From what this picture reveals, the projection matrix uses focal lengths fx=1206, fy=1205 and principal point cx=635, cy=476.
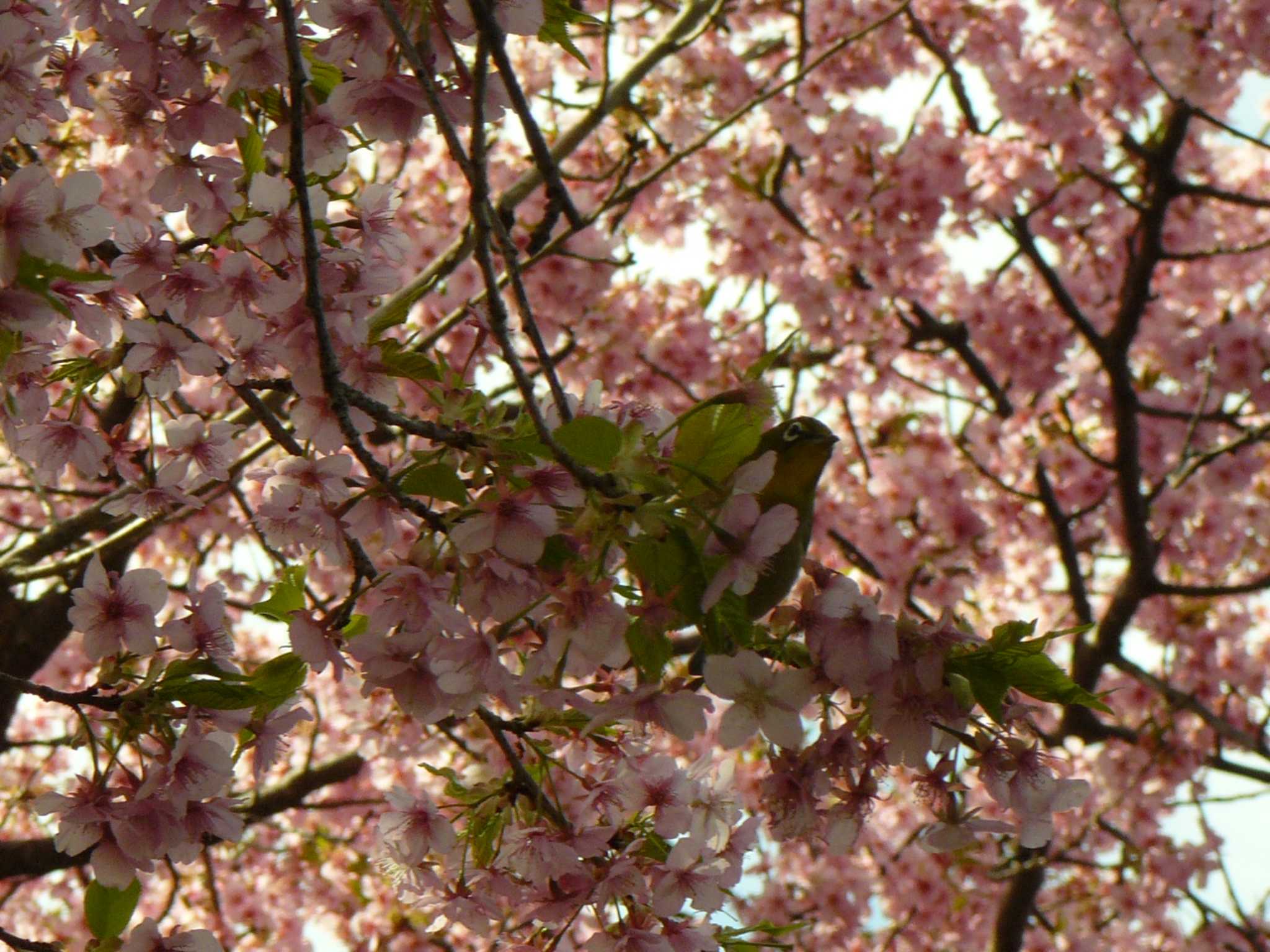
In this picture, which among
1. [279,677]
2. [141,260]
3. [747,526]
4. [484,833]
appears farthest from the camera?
[141,260]

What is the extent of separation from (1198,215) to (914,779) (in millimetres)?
6518

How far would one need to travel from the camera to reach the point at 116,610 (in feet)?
4.63

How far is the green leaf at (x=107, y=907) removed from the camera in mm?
1354

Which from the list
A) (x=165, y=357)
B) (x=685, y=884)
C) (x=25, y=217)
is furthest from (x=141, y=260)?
(x=685, y=884)

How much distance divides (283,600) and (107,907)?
406mm

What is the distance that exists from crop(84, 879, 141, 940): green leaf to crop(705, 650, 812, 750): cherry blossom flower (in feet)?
2.35

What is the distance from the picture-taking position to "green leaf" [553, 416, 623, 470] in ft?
3.54

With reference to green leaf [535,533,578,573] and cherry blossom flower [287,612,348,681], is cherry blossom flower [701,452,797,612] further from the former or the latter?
cherry blossom flower [287,612,348,681]

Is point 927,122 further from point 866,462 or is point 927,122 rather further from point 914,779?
point 914,779

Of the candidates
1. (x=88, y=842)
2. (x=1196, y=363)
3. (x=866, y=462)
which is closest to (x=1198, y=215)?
(x=1196, y=363)

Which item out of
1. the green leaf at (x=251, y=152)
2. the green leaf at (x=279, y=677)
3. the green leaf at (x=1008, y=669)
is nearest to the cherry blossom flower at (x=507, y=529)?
the green leaf at (x=279, y=677)

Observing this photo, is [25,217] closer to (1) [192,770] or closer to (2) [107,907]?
(1) [192,770]

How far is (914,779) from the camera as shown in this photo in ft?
4.12

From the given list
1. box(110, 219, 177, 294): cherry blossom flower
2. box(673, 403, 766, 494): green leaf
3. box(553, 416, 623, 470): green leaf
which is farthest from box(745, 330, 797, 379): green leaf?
box(110, 219, 177, 294): cherry blossom flower
